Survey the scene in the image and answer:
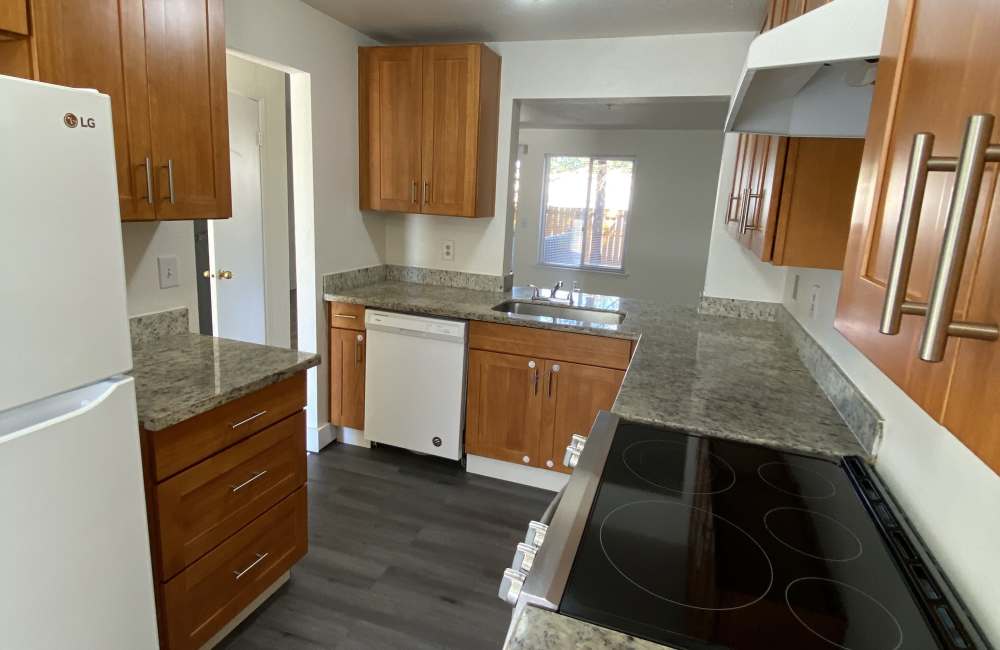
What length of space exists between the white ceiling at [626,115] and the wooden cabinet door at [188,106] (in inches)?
119

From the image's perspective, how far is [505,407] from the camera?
9.58 ft

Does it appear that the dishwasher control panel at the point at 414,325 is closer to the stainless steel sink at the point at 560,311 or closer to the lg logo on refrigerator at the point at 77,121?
the stainless steel sink at the point at 560,311

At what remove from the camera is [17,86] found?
3.33ft

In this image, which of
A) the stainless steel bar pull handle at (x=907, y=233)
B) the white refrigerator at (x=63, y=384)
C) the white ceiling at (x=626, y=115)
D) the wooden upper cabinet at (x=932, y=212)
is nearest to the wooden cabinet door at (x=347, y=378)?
the white refrigerator at (x=63, y=384)

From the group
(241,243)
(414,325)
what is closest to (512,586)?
(414,325)

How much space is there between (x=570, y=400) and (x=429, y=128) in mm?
A: 1663

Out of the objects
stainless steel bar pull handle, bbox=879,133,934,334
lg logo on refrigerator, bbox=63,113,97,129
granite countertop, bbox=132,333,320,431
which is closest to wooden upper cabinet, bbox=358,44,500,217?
granite countertop, bbox=132,333,320,431

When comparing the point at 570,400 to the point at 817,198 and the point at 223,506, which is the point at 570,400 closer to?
the point at 817,198

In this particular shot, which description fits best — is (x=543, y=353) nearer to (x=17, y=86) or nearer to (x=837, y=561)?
(x=837, y=561)

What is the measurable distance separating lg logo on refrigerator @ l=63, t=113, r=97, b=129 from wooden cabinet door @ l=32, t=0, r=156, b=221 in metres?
0.35

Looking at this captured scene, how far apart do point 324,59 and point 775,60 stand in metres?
2.64

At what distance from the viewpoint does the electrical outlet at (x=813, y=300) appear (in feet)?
6.82

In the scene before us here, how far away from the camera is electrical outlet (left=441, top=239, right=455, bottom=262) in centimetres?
348

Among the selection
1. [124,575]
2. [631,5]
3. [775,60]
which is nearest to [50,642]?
[124,575]
